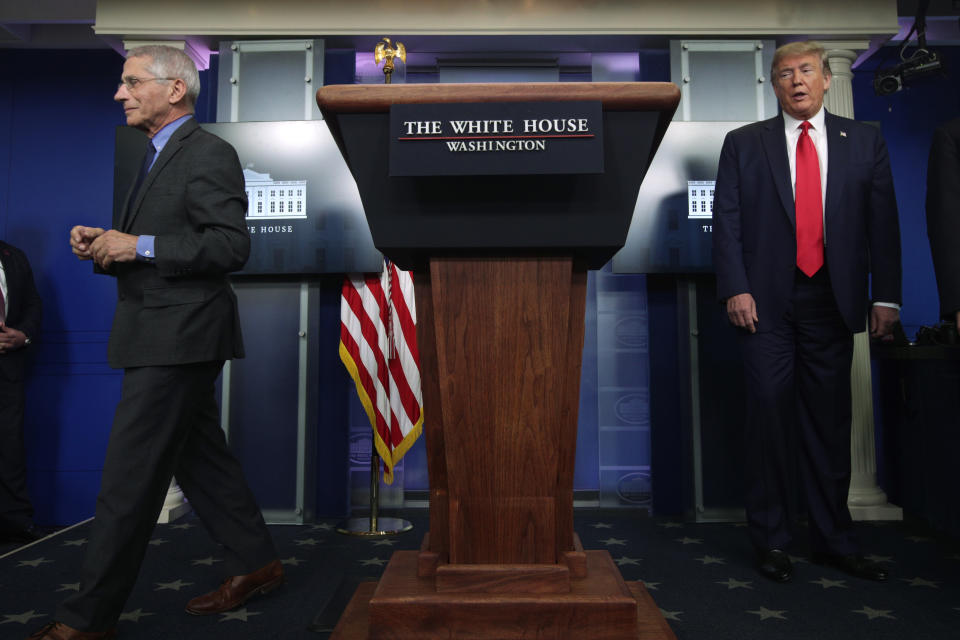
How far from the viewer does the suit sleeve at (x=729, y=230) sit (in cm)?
207

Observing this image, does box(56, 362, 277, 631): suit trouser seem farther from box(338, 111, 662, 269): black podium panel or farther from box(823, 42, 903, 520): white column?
box(823, 42, 903, 520): white column

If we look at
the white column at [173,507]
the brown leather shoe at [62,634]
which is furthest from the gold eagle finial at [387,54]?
the brown leather shoe at [62,634]

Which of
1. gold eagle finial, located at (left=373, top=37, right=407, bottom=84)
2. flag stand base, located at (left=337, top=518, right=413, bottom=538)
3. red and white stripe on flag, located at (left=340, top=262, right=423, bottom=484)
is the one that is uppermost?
gold eagle finial, located at (left=373, top=37, right=407, bottom=84)

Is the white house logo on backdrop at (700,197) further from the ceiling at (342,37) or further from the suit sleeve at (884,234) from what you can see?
the suit sleeve at (884,234)

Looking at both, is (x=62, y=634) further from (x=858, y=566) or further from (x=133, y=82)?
(x=858, y=566)

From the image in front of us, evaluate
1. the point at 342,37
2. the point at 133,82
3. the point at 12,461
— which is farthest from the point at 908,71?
the point at 12,461

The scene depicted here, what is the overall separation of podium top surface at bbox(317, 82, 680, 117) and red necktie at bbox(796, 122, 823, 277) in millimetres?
1191

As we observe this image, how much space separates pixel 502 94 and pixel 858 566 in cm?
176

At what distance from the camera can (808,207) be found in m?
2.05

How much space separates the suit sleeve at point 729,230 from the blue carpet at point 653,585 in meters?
0.87

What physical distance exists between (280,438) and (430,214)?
213 centimetres

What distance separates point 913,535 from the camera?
8.21 ft

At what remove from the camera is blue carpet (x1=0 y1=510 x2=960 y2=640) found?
61.6 inches

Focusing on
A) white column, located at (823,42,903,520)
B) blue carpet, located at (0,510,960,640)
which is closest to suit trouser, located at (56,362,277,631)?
blue carpet, located at (0,510,960,640)
